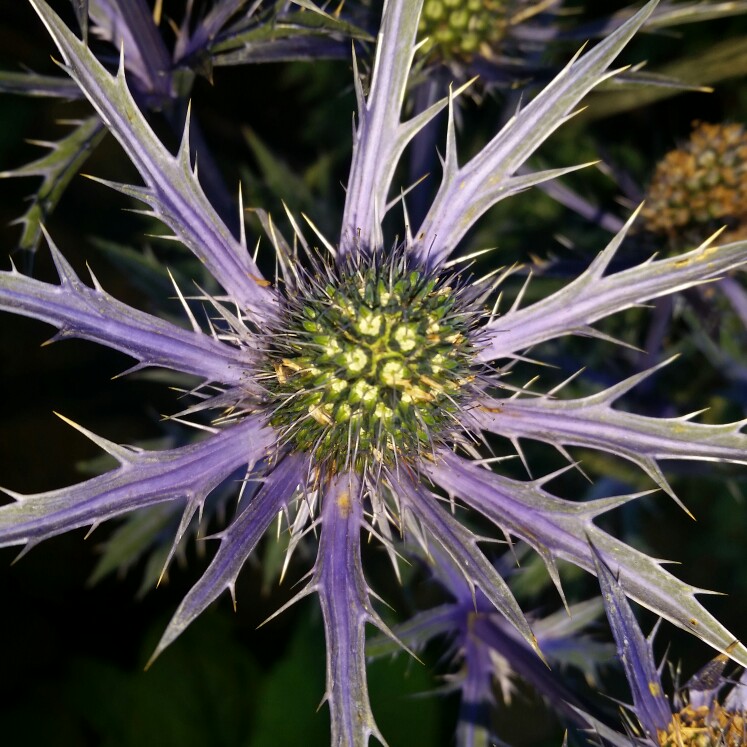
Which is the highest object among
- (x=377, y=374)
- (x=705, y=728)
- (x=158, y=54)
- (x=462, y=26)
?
(x=462, y=26)

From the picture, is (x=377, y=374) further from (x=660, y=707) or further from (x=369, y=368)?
(x=660, y=707)

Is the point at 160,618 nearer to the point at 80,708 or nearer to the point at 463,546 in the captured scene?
the point at 80,708

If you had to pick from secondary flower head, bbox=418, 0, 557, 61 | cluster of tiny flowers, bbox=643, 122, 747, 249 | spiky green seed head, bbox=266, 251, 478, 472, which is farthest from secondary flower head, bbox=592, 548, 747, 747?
secondary flower head, bbox=418, 0, 557, 61

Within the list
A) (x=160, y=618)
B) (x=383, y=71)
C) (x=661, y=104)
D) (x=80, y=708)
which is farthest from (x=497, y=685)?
(x=661, y=104)

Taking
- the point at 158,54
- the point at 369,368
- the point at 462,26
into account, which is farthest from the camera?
the point at 462,26

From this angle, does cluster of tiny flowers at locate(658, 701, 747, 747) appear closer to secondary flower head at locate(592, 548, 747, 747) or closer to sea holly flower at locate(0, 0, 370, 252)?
secondary flower head at locate(592, 548, 747, 747)

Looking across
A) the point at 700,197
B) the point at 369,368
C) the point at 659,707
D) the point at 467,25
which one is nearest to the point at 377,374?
the point at 369,368
